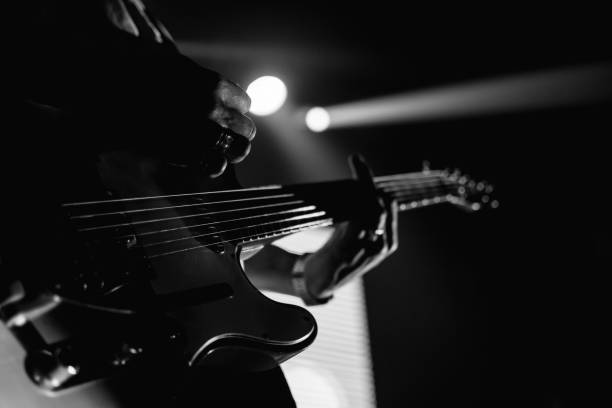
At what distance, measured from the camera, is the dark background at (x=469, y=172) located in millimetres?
Answer: 2404

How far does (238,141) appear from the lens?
108 cm

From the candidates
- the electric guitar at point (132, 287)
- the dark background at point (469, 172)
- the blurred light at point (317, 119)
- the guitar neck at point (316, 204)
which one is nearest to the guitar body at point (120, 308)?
the electric guitar at point (132, 287)

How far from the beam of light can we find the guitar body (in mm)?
2310

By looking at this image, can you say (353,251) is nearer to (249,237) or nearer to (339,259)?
(339,259)

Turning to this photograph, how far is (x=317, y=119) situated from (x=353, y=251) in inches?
50.3

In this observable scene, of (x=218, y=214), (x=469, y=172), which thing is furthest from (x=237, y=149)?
(x=469, y=172)

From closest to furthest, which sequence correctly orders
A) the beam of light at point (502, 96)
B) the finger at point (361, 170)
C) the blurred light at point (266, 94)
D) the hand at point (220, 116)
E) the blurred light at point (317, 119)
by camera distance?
the hand at point (220, 116), the finger at point (361, 170), the blurred light at point (266, 94), the blurred light at point (317, 119), the beam of light at point (502, 96)

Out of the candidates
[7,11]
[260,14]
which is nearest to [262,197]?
[7,11]

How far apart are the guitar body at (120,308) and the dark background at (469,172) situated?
3.88 ft

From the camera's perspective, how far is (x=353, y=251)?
5.13ft

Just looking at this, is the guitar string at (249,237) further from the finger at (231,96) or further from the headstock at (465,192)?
the headstock at (465,192)

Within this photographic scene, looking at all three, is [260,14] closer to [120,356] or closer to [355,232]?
[355,232]

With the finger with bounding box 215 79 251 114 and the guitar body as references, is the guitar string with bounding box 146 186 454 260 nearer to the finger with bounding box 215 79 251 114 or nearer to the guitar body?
the guitar body

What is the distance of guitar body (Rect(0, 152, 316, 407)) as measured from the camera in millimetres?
590
